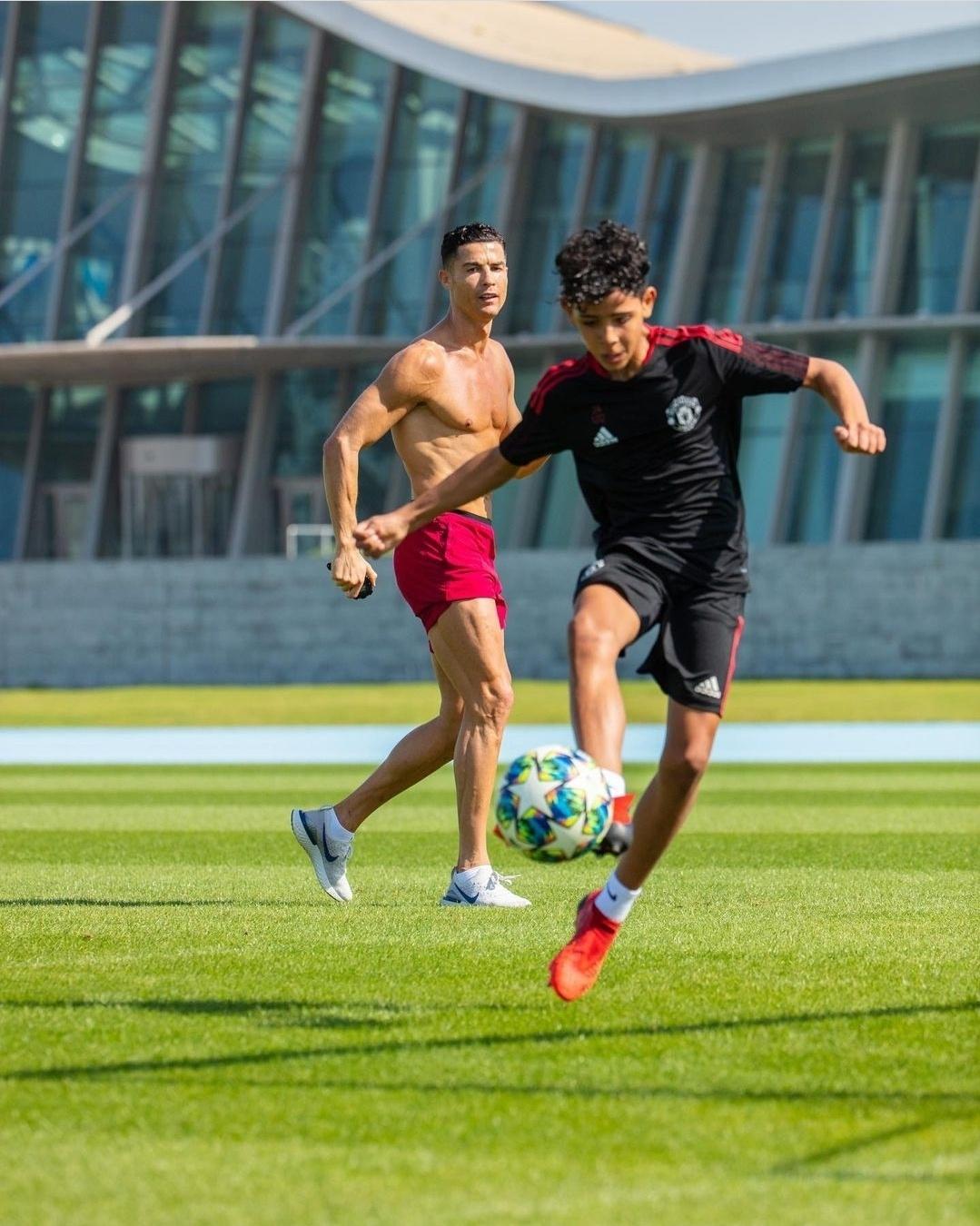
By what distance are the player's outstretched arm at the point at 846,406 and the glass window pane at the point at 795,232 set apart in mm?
33267

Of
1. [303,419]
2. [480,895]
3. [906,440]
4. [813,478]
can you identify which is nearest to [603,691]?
[480,895]

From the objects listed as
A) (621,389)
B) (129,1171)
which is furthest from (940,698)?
(129,1171)

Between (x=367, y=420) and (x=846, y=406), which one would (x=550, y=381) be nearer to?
(x=846, y=406)

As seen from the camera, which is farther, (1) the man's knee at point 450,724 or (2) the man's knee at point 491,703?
(1) the man's knee at point 450,724

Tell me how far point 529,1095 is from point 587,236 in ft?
8.34

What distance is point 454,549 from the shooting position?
8.67m

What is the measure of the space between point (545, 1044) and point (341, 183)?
38.8 m

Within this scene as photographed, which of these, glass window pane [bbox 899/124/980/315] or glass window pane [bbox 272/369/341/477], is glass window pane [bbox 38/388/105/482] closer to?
glass window pane [bbox 272/369/341/477]

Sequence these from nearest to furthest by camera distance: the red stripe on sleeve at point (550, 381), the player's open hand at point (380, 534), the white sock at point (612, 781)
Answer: the white sock at point (612, 781), the player's open hand at point (380, 534), the red stripe on sleeve at point (550, 381)

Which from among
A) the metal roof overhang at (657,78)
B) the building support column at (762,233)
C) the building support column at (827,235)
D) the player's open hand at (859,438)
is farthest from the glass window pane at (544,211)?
the player's open hand at (859,438)

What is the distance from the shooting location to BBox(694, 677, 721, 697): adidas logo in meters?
6.19

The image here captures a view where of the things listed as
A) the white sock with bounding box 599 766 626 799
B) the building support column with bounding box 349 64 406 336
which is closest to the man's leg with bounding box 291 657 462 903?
the white sock with bounding box 599 766 626 799

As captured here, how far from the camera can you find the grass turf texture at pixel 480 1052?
13.6 ft

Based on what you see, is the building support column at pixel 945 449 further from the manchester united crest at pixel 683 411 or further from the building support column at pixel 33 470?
the manchester united crest at pixel 683 411
